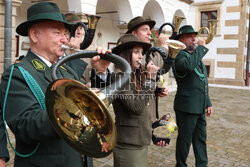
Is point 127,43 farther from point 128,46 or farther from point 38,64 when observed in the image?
point 38,64

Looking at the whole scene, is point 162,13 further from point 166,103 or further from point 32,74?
point 32,74

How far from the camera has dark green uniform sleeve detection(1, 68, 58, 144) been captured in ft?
4.56

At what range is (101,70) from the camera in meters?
2.52

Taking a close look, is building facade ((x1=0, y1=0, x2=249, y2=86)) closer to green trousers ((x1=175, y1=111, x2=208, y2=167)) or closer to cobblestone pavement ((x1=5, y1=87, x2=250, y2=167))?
cobblestone pavement ((x1=5, y1=87, x2=250, y2=167))

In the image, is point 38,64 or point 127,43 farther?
point 127,43

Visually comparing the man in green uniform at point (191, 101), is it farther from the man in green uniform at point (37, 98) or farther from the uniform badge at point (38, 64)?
the uniform badge at point (38, 64)

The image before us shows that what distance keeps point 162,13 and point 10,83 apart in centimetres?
1302

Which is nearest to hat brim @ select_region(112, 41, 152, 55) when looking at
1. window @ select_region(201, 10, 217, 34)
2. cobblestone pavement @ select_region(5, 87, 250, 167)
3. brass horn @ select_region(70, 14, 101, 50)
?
brass horn @ select_region(70, 14, 101, 50)

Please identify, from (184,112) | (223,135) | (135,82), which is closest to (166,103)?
(223,135)

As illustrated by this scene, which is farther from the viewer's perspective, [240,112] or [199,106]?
[240,112]

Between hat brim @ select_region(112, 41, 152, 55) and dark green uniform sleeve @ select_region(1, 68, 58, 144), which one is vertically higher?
hat brim @ select_region(112, 41, 152, 55)

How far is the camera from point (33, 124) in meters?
1.39

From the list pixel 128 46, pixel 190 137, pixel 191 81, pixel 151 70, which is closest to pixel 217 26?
pixel 191 81

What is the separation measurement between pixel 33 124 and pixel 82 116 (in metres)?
0.29
